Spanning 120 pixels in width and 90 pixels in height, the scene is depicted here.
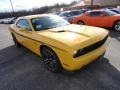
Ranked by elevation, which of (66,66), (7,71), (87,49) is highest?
(87,49)

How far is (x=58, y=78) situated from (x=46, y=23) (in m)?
1.97

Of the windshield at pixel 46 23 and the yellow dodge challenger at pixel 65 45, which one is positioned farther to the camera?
the windshield at pixel 46 23

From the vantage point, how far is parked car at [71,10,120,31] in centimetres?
893

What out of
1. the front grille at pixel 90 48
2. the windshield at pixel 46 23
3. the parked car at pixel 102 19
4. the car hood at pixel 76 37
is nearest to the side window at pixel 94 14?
the parked car at pixel 102 19

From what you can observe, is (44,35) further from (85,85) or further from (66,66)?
(85,85)

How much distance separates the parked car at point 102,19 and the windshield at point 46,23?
15.0 feet

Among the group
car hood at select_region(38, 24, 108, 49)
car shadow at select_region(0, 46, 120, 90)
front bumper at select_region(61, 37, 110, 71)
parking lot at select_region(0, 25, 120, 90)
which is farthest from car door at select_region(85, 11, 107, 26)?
front bumper at select_region(61, 37, 110, 71)

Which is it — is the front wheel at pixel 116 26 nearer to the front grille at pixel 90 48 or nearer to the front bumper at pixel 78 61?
the front grille at pixel 90 48

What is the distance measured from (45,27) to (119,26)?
544 centimetres

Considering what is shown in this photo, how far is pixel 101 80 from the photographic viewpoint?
3.73 m

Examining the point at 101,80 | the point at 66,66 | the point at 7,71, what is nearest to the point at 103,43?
the point at 101,80

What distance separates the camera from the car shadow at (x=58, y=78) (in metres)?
3.61

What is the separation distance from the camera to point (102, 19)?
9.52 metres

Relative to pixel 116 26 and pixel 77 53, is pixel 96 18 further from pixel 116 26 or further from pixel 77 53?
pixel 77 53
